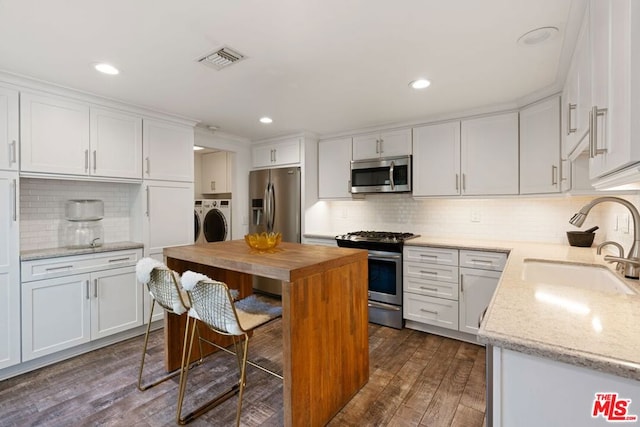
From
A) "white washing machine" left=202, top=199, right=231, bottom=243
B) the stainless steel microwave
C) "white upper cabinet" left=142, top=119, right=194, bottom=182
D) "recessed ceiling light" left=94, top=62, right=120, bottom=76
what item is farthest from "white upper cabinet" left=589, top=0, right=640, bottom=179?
"white washing machine" left=202, top=199, right=231, bottom=243

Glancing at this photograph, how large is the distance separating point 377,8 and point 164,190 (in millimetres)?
2720

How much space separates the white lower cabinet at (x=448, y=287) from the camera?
111 inches

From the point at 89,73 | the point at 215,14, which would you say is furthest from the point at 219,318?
the point at 89,73

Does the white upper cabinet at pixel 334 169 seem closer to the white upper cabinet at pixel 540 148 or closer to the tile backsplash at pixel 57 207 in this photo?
the white upper cabinet at pixel 540 148

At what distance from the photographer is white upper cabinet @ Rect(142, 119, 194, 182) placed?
3129 mm

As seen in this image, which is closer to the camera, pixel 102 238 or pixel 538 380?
pixel 538 380

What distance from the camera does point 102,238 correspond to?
3.01 meters

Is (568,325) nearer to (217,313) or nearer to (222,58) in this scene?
(217,313)

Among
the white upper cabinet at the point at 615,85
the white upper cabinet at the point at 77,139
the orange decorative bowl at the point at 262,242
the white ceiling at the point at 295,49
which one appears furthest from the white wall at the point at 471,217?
the white upper cabinet at the point at 77,139

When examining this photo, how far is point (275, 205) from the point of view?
4.28m

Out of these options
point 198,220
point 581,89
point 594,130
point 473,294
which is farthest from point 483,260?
point 198,220

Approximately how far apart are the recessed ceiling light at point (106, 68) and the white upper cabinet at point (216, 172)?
2.22 meters

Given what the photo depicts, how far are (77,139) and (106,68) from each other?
87 cm

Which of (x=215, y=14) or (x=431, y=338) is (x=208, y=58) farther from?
(x=431, y=338)
